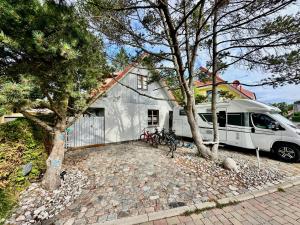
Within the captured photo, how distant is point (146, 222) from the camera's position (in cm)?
301

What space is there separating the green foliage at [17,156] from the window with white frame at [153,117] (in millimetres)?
7801

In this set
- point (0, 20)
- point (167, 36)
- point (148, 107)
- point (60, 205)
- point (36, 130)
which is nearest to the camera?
point (0, 20)

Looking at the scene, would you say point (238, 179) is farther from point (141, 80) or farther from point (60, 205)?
point (141, 80)

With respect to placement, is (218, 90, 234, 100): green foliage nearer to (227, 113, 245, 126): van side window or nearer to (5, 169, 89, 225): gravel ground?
(227, 113, 245, 126): van side window

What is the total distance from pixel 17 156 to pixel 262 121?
8.79 meters

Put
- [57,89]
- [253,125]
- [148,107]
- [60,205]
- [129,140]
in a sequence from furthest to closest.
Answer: [148,107] < [129,140] < [253,125] < [57,89] < [60,205]

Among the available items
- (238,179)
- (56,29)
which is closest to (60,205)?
(56,29)

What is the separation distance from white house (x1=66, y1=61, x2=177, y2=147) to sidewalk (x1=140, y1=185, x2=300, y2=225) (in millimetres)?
5365

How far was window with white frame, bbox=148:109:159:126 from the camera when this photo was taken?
39.6 ft

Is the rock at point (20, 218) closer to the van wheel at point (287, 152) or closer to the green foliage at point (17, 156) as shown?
the green foliage at point (17, 156)

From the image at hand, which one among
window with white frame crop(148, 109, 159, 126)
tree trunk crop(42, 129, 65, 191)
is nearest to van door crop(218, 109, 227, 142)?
window with white frame crop(148, 109, 159, 126)

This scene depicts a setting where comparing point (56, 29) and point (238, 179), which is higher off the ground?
point (56, 29)

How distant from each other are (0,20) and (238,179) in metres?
6.41

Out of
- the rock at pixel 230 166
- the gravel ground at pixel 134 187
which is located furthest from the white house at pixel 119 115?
the rock at pixel 230 166
